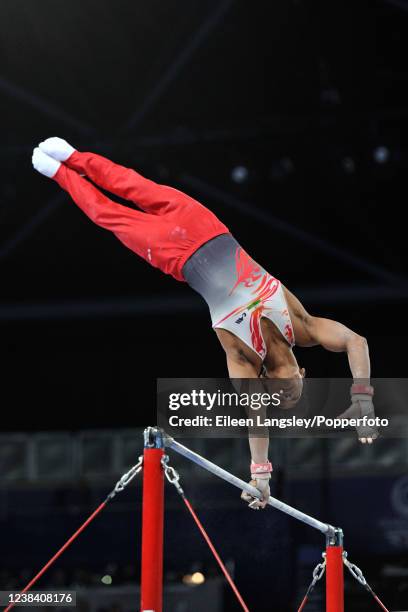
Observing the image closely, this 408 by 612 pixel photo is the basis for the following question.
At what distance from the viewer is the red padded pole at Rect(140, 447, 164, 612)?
4.39m

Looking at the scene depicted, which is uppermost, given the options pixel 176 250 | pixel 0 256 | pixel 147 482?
pixel 0 256

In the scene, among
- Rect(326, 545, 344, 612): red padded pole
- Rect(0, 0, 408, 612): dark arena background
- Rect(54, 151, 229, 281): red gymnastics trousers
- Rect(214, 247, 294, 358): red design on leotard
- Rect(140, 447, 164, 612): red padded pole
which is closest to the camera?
Rect(140, 447, 164, 612): red padded pole

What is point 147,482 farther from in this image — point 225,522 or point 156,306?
point 156,306

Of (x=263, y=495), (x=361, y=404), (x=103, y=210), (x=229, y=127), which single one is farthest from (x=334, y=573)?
(x=229, y=127)

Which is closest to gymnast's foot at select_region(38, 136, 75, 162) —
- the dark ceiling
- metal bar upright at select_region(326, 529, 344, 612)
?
metal bar upright at select_region(326, 529, 344, 612)

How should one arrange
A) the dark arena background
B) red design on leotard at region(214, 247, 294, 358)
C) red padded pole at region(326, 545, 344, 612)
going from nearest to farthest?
red design on leotard at region(214, 247, 294, 358) → red padded pole at region(326, 545, 344, 612) → the dark arena background

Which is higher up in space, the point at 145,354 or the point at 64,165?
the point at 145,354

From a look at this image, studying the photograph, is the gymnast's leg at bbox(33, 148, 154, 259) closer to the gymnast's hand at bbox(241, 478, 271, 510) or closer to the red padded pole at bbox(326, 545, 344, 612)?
the gymnast's hand at bbox(241, 478, 271, 510)

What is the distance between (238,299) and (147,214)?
670 millimetres

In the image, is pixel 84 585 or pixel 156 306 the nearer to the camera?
pixel 84 585

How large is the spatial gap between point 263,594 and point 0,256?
5414 mm

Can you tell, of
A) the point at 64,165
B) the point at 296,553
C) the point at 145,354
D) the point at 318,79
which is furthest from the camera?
the point at 145,354

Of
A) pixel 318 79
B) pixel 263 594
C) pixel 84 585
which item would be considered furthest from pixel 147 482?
pixel 318 79

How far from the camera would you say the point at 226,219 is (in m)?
9.93
